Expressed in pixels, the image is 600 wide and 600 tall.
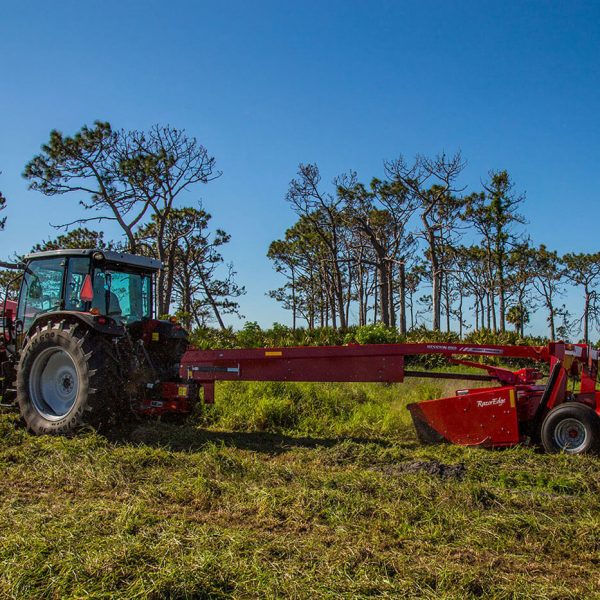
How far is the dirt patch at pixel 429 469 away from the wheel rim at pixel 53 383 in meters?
3.90

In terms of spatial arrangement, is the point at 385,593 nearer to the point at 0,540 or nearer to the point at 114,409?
the point at 0,540

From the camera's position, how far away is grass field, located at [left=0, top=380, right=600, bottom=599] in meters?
2.96

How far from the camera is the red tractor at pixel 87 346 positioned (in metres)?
A: 6.68

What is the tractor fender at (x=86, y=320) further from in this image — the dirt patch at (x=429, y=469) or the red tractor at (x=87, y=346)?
the dirt patch at (x=429, y=469)

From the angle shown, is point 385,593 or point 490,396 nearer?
point 385,593

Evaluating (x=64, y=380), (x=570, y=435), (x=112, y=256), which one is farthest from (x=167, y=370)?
(x=570, y=435)

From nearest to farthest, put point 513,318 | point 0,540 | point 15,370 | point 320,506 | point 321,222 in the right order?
1. point 0,540
2. point 320,506
3. point 15,370
4. point 321,222
5. point 513,318

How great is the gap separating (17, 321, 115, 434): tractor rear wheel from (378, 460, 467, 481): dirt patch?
324 cm

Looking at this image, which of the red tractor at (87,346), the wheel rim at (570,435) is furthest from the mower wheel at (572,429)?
the red tractor at (87,346)

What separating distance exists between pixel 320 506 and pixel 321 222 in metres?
30.0

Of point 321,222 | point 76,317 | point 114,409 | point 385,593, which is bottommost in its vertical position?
point 385,593

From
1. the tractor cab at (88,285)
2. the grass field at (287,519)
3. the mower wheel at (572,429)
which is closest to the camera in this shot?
the grass field at (287,519)

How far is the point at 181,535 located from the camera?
3518mm

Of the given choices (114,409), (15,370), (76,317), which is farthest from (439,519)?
(15,370)
